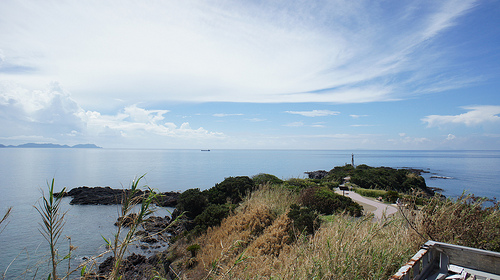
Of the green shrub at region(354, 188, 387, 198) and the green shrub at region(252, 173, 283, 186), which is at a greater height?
the green shrub at region(252, 173, 283, 186)

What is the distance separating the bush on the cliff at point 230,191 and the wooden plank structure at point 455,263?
1050 cm

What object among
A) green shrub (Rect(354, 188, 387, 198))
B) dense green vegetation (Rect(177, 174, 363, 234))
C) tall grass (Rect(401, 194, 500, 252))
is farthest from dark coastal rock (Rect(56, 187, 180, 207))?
tall grass (Rect(401, 194, 500, 252))

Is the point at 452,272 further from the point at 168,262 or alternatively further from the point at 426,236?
the point at 168,262

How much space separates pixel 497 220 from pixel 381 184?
704 inches

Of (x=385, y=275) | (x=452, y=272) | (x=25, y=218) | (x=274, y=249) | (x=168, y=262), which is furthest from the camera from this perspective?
(x=25, y=218)

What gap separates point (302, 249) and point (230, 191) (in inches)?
395

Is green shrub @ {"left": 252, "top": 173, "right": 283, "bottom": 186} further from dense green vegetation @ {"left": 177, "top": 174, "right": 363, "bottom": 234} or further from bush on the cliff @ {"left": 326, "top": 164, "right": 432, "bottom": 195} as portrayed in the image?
bush on the cliff @ {"left": 326, "top": 164, "right": 432, "bottom": 195}

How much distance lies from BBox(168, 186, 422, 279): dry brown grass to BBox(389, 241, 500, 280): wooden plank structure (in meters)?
0.62

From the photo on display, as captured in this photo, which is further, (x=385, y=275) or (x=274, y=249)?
(x=274, y=249)

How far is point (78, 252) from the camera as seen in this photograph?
42.8ft

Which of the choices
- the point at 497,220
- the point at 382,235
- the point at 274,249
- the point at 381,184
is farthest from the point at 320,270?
the point at 381,184

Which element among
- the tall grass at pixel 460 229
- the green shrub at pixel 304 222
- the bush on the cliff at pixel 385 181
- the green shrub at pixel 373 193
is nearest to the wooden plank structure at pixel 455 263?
the tall grass at pixel 460 229

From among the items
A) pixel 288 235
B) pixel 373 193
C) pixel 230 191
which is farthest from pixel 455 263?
pixel 373 193

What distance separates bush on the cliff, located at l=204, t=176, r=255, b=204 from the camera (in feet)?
45.6
